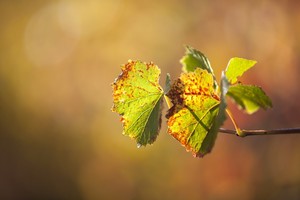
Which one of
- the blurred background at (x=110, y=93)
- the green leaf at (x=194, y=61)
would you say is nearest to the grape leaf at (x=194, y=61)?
the green leaf at (x=194, y=61)

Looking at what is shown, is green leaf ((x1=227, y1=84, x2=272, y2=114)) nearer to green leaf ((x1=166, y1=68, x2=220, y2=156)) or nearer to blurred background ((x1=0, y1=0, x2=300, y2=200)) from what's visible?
green leaf ((x1=166, y1=68, x2=220, y2=156))

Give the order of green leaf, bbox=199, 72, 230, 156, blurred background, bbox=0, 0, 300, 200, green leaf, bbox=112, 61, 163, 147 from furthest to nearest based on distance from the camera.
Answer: blurred background, bbox=0, 0, 300, 200, green leaf, bbox=112, 61, 163, 147, green leaf, bbox=199, 72, 230, 156

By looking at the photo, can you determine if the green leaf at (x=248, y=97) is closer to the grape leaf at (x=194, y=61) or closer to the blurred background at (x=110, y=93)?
the grape leaf at (x=194, y=61)

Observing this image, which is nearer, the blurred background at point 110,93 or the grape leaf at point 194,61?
the grape leaf at point 194,61

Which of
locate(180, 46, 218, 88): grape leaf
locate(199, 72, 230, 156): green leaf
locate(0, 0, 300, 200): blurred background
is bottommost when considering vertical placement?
locate(0, 0, 300, 200): blurred background

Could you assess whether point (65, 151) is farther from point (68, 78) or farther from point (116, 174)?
point (68, 78)

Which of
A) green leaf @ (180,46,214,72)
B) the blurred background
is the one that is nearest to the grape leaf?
green leaf @ (180,46,214,72)

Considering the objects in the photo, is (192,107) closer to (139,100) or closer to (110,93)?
(139,100)
